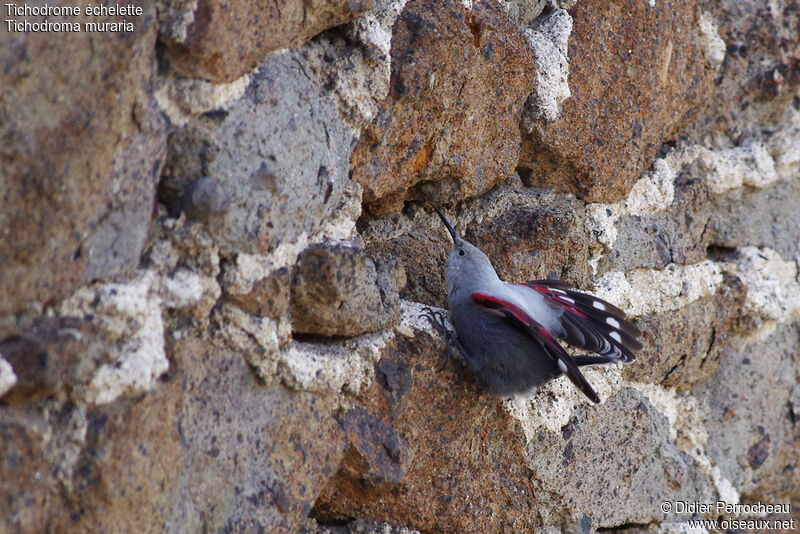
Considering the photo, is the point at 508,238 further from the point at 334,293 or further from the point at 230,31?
the point at 230,31

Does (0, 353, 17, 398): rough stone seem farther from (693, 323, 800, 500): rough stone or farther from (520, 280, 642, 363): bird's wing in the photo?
(693, 323, 800, 500): rough stone

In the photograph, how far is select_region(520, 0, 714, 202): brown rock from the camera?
194cm

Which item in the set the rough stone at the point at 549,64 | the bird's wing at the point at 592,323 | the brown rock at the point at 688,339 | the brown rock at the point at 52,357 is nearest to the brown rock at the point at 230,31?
the brown rock at the point at 52,357

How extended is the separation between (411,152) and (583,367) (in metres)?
0.66

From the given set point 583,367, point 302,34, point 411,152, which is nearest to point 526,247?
point 583,367

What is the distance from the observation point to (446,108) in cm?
162

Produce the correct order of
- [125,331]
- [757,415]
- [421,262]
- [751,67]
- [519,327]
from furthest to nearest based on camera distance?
1. [751,67]
2. [757,415]
3. [421,262]
4. [519,327]
5. [125,331]

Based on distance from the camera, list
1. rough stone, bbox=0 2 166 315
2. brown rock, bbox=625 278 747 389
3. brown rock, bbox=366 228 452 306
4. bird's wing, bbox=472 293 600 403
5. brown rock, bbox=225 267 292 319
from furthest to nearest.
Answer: brown rock, bbox=625 278 747 389, brown rock, bbox=366 228 452 306, bird's wing, bbox=472 293 600 403, brown rock, bbox=225 267 292 319, rough stone, bbox=0 2 166 315

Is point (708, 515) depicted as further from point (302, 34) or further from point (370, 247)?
point (302, 34)

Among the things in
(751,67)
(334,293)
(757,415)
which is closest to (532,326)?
(334,293)

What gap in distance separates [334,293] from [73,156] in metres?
0.49

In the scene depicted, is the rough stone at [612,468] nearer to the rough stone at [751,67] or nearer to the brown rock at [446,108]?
the brown rock at [446,108]

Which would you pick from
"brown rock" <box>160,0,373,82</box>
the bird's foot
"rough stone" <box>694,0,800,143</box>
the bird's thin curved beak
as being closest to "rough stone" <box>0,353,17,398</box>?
"brown rock" <box>160,0,373,82</box>

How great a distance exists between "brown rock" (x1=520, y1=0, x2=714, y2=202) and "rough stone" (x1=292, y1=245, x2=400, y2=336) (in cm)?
67
